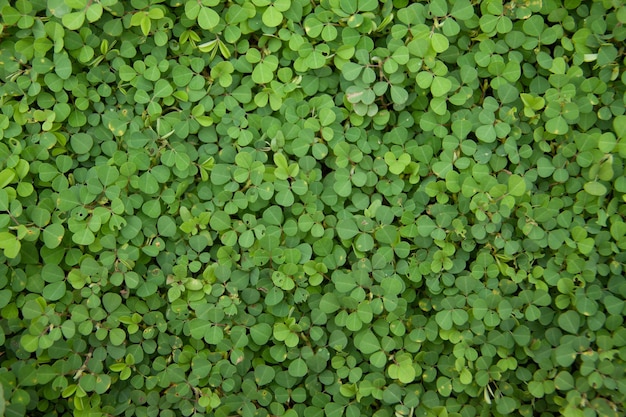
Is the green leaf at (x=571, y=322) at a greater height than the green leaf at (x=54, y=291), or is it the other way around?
the green leaf at (x=571, y=322)

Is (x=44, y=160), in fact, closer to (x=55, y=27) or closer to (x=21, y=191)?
(x=21, y=191)

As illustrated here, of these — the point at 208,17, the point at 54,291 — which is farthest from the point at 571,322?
the point at 54,291

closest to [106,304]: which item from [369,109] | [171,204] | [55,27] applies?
[171,204]

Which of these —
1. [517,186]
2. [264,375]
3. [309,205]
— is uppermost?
[517,186]

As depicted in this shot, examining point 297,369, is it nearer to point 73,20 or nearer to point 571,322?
point 571,322

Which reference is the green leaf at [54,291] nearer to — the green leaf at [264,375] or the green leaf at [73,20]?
the green leaf at [264,375]

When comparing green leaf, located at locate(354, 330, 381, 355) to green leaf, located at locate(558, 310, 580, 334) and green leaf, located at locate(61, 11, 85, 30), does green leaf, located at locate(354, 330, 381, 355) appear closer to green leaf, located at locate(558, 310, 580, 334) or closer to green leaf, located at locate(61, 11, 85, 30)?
green leaf, located at locate(558, 310, 580, 334)

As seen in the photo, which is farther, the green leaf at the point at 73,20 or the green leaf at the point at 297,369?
the green leaf at the point at 297,369

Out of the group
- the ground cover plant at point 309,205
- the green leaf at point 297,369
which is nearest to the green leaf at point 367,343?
the ground cover plant at point 309,205

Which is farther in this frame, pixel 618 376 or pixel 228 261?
pixel 228 261
